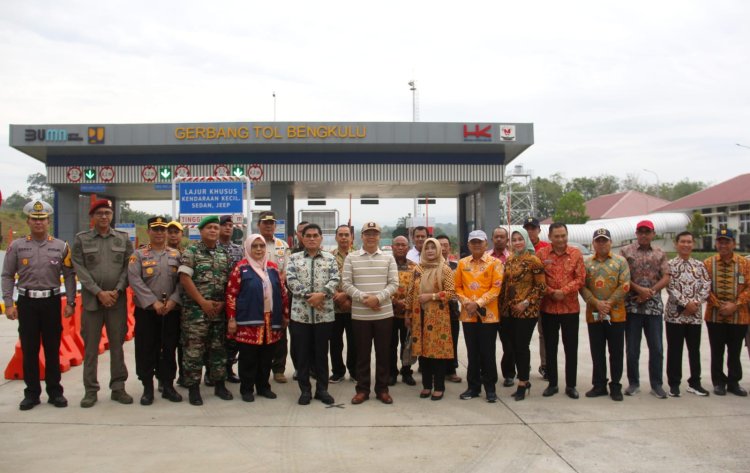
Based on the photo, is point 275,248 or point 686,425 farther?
point 275,248

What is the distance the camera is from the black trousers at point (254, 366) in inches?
230

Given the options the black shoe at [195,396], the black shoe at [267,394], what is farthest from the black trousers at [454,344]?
the black shoe at [195,396]

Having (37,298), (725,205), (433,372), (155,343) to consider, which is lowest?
(433,372)

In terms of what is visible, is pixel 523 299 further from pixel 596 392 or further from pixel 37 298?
pixel 37 298

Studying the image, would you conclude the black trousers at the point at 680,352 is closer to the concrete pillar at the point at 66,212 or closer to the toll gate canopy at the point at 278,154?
the toll gate canopy at the point at 278,154

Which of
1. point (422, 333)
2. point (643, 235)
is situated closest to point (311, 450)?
point (422, 333)

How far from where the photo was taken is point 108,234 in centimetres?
581

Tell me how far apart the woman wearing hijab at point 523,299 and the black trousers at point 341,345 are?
1.79 m

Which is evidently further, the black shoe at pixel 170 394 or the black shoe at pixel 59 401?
the black shoe at pixel 170 394

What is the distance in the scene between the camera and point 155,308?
→ 18.4ft

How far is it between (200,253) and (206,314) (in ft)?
1.97

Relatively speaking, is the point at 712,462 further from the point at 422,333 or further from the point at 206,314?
the point at 206,314

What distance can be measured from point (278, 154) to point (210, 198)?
459 inches

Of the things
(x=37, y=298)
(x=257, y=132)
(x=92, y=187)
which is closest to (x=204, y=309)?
(x=37, y=298)
